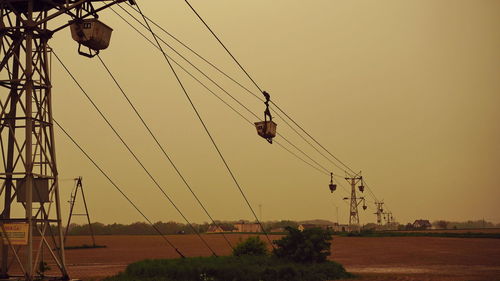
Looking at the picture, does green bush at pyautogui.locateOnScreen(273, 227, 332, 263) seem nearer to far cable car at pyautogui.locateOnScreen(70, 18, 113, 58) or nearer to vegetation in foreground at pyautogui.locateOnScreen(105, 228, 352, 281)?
vegetation in foreground at pyautogui.locateOnScreen(105, 228, 352, 281)

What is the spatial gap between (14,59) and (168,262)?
1196 centimetres

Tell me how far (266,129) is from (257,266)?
660cm

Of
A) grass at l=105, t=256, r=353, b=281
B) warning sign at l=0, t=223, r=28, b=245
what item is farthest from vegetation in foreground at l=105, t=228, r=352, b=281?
warning sign at l=0, t=223, r=28, b=245

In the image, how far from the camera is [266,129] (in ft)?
84.7

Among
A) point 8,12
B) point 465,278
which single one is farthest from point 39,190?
point 465,278

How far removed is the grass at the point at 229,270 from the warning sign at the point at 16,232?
183 inches

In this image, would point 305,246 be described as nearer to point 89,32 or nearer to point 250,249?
point 250,249

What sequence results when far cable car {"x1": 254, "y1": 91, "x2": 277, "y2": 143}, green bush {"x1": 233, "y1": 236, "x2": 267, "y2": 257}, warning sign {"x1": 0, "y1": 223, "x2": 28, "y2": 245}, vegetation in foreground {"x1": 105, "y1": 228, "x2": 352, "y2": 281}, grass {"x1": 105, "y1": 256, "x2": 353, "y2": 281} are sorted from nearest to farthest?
warning sign {"x1": 0, "y1": 223, "x2": 28, "y2": 245}
grass {"x1": 105, "y1": 256, "x2": 353, "y2": 281}
vegetation in foreground {"x1": 105, "y1": 228, "x2": 352, "y2": 281}
far cable car {"x1": 254, "y1": 91, "x2": 277, "y2": 143}
green bush {"x1": 233, "y1": 236, "x2": 267, "y2": 257}

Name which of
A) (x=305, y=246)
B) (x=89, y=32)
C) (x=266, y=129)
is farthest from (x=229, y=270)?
(x=89, y=32)

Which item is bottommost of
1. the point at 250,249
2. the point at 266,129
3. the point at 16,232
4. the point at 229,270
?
the point at 229,270

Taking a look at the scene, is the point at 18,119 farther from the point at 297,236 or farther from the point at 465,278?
the point at 465,278

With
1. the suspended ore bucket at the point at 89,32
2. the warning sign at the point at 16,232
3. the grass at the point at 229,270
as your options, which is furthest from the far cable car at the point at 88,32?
the grass at the point at 229,270

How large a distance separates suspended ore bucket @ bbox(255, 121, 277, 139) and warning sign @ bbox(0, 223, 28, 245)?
37.7 ft

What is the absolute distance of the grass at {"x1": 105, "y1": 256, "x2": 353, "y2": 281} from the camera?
76.8 ft
